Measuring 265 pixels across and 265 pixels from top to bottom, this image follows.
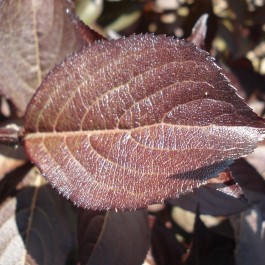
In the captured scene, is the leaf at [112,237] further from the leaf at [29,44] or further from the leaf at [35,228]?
the leaf at [29,44]

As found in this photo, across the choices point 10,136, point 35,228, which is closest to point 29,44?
point 10,136

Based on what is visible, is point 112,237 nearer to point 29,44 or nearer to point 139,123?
point 139,123

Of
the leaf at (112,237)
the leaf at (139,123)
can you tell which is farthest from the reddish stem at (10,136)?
the leaf at (112,237)

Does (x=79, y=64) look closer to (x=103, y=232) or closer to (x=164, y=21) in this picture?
(x=103, y=232)

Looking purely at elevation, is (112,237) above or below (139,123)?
below

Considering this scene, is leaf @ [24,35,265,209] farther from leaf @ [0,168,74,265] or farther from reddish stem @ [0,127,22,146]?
leaf @ [0,168,74,265]
